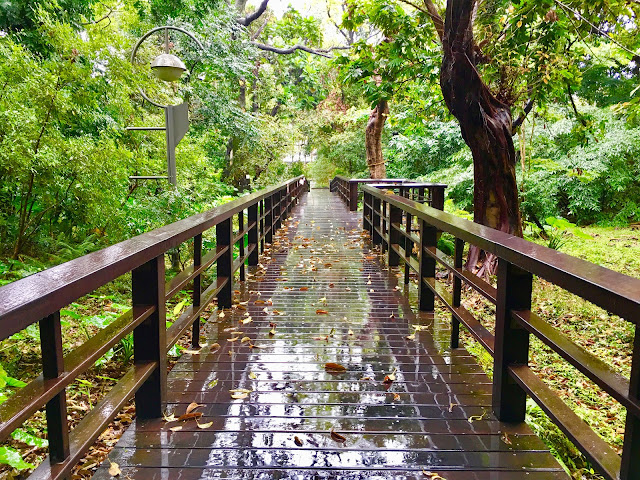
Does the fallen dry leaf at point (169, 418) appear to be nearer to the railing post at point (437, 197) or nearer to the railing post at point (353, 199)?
the railing post at point (437, 197)

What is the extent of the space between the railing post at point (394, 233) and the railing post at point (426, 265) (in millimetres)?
1822

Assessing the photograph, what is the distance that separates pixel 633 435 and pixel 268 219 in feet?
26.2

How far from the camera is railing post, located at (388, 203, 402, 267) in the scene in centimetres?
687

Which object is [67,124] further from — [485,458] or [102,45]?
[485,458]

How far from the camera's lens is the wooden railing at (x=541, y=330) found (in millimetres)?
1726

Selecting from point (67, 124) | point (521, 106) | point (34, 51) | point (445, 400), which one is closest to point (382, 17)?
point (521, 106)

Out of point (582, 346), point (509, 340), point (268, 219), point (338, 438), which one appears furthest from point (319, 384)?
point (268, 219)

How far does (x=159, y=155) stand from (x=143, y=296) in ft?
23.3

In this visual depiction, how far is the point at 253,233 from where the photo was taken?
286 inches

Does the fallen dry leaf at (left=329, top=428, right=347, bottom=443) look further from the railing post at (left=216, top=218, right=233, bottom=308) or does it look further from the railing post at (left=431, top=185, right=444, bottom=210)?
the railing post at (left=431, top=185, right=444, bottom=210)

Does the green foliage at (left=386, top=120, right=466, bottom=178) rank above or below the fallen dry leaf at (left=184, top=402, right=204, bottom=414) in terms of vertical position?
above

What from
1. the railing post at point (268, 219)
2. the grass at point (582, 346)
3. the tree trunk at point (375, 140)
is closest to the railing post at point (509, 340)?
the grass at point (582, 346)

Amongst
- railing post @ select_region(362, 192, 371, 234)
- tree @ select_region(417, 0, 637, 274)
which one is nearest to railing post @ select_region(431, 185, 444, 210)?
railing post @ select_region(362, 192, 371, 234)

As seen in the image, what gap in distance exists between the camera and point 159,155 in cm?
927
